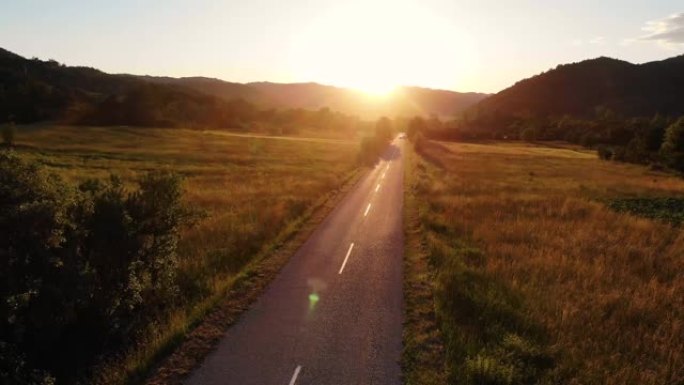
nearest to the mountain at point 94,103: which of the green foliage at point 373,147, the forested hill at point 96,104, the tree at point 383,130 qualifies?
the forested hill at point 96,104

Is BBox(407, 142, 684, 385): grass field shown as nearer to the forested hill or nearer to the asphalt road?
the asphalt road

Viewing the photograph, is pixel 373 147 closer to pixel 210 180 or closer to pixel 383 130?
pixel 383 130

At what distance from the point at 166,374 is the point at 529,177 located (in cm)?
5034

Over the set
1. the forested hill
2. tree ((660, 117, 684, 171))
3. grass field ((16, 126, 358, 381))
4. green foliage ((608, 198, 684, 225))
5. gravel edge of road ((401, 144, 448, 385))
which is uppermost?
the forested hill

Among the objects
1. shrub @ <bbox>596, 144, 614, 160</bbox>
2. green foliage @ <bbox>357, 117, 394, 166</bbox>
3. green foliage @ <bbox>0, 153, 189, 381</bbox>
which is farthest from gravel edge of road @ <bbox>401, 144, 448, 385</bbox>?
shrub @ <bbox>596, 144, 614, 160</bbox>

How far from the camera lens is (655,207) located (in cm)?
3281

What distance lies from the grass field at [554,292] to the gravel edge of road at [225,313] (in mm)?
4694

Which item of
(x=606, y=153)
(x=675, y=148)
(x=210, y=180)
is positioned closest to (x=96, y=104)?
(x=210, y=180)

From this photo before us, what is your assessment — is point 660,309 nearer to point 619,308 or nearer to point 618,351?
point 619,308

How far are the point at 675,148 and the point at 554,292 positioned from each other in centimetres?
6460

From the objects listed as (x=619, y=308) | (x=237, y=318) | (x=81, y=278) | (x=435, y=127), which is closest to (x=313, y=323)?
(x=237, y=318)

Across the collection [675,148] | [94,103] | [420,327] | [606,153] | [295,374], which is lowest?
[295,374]

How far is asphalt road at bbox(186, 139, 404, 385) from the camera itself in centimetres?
945

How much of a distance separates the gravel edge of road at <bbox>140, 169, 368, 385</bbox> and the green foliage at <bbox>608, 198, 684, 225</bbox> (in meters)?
21.0
